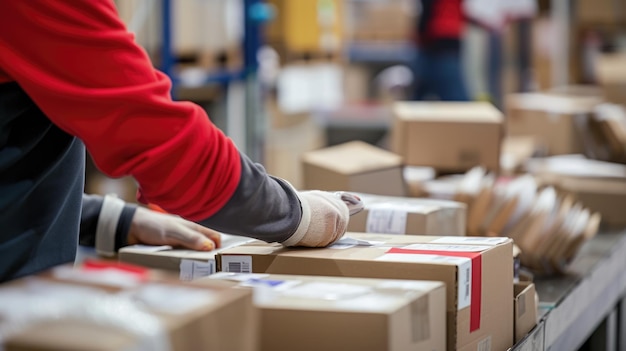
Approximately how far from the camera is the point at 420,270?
144cm

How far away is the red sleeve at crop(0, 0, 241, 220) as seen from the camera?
4.08 ft

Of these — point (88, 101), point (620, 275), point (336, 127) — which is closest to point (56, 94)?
point (88, 101)

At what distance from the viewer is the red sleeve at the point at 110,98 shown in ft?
4.08

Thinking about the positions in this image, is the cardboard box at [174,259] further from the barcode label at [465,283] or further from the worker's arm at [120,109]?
the barcode label at [465,283]

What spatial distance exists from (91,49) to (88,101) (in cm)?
7

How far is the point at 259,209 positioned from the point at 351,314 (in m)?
0.28

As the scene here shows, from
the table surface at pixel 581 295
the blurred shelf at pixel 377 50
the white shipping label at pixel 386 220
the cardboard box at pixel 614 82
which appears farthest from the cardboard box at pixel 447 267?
the blurred shelf at pixel 377 50

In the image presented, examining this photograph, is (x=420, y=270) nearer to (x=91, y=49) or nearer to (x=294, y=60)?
(x=91, y=49)

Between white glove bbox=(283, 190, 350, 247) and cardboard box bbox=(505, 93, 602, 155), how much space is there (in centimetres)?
261

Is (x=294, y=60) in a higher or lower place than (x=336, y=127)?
higher

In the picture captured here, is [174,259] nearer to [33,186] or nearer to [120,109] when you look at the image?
[33,186]

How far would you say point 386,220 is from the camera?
1.97 meters

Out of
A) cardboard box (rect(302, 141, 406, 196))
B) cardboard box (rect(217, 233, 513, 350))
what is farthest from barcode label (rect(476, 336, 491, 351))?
cardboard box (rect(302, 141, 406, 196))

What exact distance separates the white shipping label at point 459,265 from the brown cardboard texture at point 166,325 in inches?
16.1
